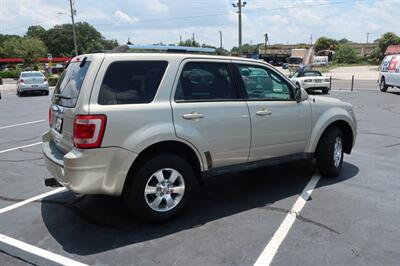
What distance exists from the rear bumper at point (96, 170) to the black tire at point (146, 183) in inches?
5.3

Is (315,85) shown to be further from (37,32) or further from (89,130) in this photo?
(37,32)

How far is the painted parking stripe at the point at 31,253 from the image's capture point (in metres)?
3.50

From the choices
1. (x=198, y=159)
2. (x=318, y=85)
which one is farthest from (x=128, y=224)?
(x=318, y=85)

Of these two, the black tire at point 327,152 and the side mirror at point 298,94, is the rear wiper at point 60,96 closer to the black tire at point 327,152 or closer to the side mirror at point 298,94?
the side mirror at point 298,94

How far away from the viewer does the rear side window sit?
12.7 feet

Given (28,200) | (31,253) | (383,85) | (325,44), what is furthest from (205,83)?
(325,44)

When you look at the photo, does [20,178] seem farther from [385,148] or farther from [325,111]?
[385,148]

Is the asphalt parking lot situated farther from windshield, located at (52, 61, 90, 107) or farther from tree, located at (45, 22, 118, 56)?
tree, located at (45, 22, 118, 56)

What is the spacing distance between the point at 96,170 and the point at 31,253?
965 millimetres

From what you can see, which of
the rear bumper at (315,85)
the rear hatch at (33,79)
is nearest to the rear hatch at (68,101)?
the rear bumper at (315,85)

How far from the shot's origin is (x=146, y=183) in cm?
406

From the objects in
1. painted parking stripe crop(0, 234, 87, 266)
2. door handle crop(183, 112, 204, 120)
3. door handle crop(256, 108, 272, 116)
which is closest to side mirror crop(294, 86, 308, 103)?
door handle crop(256, 108, 272, 116)

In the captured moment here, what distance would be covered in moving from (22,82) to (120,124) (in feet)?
74.5

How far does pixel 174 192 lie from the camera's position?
4305 mm
